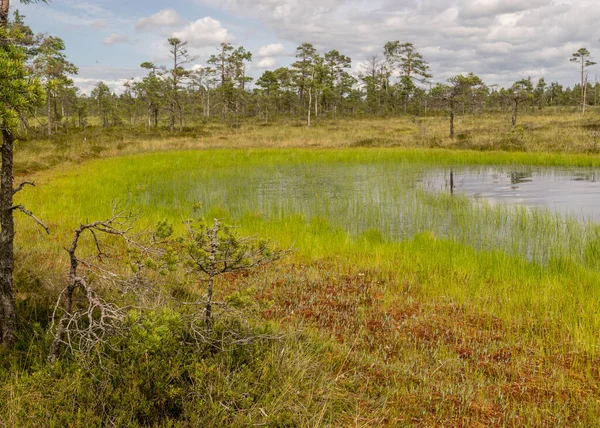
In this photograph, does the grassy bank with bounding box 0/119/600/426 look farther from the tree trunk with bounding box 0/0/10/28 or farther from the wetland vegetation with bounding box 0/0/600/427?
the tree trunk with bounding box 0/0/10/28

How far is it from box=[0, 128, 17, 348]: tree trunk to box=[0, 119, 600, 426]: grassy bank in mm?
253

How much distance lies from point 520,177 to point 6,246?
2047 cm

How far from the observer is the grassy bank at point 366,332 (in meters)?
3.44

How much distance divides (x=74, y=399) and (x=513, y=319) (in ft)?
17.7

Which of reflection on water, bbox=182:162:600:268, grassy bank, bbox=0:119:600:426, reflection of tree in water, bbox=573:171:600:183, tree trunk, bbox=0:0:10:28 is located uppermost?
tree trunk, bbox=0:0:10:28

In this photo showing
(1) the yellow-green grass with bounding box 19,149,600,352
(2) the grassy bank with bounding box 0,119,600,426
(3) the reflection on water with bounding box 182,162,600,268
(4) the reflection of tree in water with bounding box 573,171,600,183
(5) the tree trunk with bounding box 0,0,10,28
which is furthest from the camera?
(4) the reflection of tree in water with bounding box 573,171,600,183

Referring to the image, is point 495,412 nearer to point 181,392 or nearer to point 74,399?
point 181,392

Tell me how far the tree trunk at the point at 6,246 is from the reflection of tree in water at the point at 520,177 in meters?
18.8

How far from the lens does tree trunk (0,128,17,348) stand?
3.88m

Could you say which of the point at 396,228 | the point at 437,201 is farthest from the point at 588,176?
the point at 396,228

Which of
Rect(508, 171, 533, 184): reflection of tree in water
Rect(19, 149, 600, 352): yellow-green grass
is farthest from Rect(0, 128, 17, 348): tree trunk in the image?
Rect(508, 171, 533, 184): reflection of tree in water

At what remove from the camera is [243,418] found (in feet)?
10.8

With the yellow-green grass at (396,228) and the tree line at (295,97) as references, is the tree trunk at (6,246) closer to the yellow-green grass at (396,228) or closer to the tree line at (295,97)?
the yellow-green grass at (396,228)

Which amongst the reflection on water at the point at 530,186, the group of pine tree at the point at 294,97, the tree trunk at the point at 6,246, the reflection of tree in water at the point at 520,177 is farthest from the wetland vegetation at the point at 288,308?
the group of pine tree at the point at 294,97
